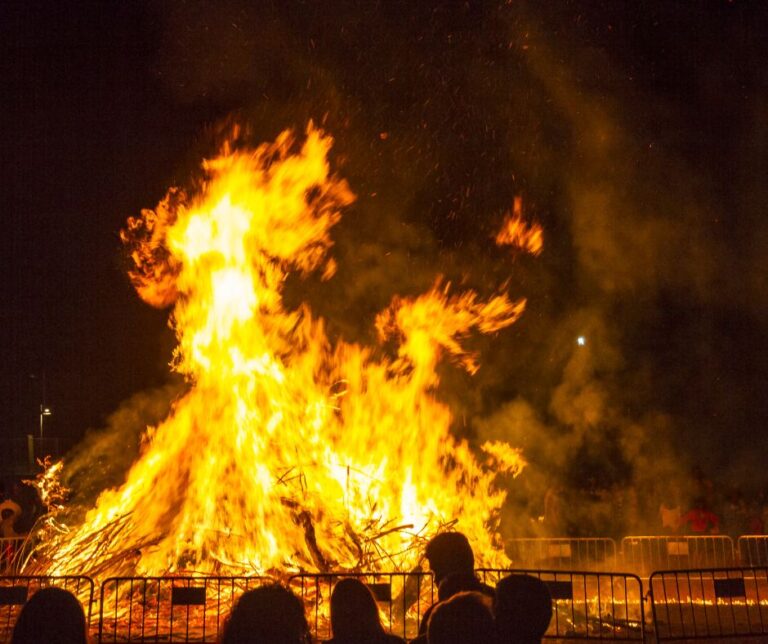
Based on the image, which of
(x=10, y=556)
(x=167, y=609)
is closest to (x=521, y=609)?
(x=167, y=609)

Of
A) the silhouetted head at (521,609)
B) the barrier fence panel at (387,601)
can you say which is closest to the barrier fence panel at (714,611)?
the barrier fence panel at (387,601)

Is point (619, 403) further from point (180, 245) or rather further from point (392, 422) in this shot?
point (180, 245)

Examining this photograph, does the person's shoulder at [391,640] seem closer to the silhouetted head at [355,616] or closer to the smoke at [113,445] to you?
the silhouetted head at [355,616]

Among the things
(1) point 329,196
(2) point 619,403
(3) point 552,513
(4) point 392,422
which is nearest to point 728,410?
(2) point 619,403

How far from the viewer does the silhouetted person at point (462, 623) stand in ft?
8.55

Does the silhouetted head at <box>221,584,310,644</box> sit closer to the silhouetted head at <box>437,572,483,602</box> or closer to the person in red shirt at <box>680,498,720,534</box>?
the silhouetted head at <box>437,572,483,602</box>

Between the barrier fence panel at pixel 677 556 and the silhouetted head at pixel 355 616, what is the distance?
9.39 m

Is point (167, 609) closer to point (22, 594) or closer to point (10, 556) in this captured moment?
point (22, 594)

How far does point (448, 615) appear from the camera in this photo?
8.63ft

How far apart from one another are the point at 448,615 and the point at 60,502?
488 inches

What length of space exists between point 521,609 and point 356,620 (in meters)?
0.69

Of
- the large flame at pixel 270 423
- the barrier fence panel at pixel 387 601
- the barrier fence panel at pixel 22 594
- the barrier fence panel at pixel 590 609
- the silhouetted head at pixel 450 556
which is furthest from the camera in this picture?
the large flame at pixel 270 423

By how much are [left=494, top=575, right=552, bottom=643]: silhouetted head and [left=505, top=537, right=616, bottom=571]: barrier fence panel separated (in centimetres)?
843

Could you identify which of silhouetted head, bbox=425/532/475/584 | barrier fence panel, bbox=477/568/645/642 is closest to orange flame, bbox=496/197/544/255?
barrier fence panel, bbox=477/568/645/642
